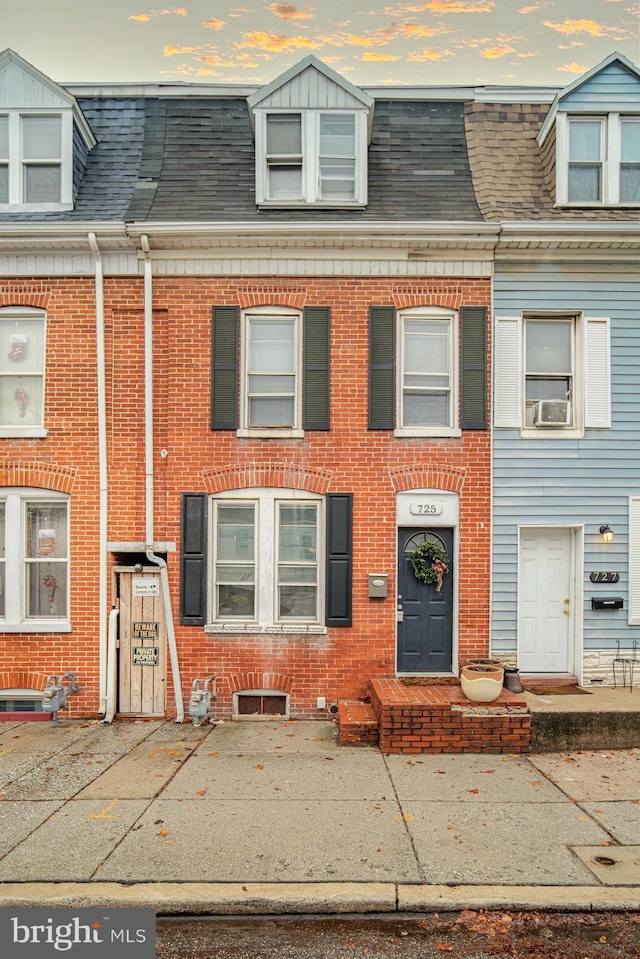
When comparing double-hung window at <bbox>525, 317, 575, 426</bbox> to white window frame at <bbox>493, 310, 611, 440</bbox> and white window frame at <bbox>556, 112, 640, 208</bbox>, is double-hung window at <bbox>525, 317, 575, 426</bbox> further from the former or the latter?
white window frame at <bbox>556, 112, 640, 208</bbox>

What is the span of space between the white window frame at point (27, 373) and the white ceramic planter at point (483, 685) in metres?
6.89

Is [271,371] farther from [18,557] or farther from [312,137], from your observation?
[18,557]

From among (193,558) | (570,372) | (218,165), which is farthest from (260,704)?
(218,165)

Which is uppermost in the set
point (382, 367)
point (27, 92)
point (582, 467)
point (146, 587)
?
point (27, 92)

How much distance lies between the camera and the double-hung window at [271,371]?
30.5ft

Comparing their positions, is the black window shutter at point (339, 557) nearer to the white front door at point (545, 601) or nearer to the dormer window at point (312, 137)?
the white front door at point (545, 601)

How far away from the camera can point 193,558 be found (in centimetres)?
912

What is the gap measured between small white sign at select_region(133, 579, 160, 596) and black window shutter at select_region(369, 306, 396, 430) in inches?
155

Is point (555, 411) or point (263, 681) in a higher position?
point (555, 411)

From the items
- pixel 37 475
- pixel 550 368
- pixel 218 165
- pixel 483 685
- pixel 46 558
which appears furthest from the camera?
pixel 218 165

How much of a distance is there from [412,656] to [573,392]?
15.2 ft

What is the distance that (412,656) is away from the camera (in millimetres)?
9188

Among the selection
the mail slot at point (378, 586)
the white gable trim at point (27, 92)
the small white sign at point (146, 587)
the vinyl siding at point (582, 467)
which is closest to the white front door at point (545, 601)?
the vinyl siding at point (582, 467)

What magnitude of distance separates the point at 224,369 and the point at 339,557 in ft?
10.6
